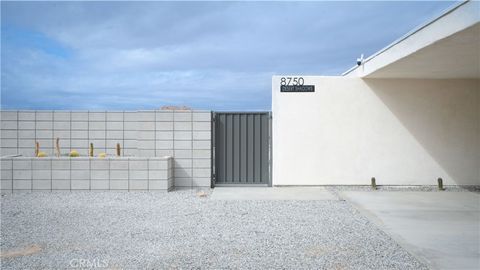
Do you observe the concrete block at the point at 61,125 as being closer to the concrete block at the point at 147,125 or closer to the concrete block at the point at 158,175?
the concrete block at the point at 147,125

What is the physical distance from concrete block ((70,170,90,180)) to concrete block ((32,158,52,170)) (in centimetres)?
50

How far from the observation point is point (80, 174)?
8.47m

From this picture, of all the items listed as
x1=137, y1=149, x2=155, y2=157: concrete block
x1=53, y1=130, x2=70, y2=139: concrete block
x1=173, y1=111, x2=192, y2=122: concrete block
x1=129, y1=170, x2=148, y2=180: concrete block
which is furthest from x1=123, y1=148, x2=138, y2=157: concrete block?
x1=53, y1=130, x2=70, y2=139: concrete block

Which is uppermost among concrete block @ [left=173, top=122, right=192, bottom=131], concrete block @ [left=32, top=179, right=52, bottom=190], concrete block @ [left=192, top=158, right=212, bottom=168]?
concrete block @ [left=173, top=122, right=192, bottom=131]

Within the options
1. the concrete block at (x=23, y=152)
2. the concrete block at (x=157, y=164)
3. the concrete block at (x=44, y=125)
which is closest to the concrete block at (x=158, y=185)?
the concrete block at (x=157, y=164)

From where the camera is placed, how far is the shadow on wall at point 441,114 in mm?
9211

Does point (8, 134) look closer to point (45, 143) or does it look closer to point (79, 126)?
point (45, 143)

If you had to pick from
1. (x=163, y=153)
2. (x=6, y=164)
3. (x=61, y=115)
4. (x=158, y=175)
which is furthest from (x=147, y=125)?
(x=6, y=164)

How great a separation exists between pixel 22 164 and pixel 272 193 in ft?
17.3

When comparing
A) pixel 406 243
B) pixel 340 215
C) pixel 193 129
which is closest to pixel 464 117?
pixel 340 215

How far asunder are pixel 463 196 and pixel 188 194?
5618 mm

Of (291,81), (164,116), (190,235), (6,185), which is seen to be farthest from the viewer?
(291,81)

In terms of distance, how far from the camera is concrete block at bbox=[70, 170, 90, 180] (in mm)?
8461

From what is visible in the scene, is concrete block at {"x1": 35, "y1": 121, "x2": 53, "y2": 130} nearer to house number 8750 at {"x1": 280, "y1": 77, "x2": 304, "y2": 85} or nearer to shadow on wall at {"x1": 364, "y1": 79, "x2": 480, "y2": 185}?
house number 8750 at {"x1": 280, "y1": 77, "x2": 304, "y2": 85}
